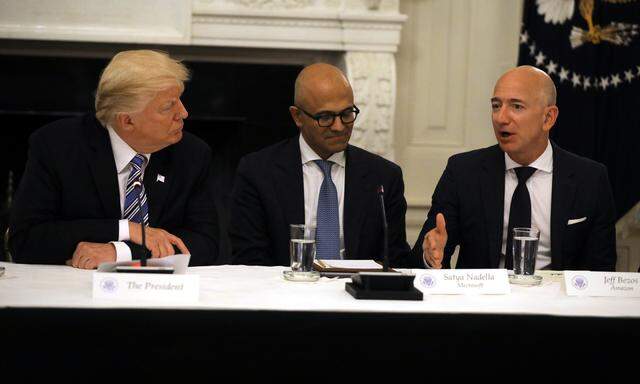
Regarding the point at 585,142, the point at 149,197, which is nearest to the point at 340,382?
the point at 149,197

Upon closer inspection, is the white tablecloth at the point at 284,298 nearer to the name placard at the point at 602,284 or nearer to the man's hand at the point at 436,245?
the name placard at the point at 602,284

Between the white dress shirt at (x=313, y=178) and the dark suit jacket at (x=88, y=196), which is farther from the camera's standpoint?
the white dress shirt at (x=313, y=178)

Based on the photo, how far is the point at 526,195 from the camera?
295cm

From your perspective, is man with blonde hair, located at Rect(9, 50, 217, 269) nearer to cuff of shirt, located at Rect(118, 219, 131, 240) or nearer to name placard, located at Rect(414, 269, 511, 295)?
cuff of shirt, located at Rect(118, 219, 131, 240)

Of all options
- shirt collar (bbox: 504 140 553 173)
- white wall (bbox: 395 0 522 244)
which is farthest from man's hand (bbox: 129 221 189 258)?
white wall (bbox: 395 0 522 244)

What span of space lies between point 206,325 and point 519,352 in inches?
24.8

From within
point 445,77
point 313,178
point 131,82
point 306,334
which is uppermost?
point 445,77

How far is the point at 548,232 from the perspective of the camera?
2953 millimetres

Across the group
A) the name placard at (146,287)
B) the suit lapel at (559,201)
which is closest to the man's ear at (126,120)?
the name placard at (146,287)

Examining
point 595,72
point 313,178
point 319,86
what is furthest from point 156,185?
point 595,72

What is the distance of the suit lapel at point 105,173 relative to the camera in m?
2.67

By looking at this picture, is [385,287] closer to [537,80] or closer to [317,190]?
[317,190]

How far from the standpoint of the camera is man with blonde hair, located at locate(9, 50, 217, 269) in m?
2.56

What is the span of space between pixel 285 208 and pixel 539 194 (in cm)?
86
